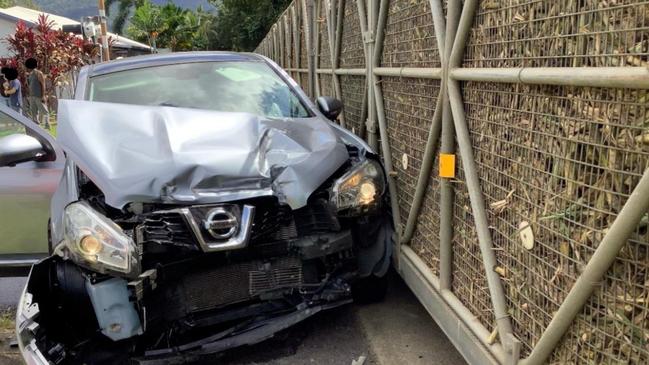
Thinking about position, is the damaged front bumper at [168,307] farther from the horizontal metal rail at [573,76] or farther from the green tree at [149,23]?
the green tree at [149,23]

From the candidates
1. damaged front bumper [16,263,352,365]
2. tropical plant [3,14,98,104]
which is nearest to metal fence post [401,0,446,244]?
damaged front bumper [16,263,352,365]

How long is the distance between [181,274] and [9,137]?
6.14ft

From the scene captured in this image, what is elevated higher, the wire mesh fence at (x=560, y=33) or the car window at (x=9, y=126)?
the wire mesh fence at (x=560, y=33)

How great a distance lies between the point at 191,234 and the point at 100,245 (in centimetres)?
46

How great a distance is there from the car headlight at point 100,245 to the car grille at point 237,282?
0.38m

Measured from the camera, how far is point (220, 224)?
3082mm

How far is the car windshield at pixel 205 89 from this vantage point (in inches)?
174

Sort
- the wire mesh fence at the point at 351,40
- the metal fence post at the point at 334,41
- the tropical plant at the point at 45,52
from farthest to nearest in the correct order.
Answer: the tropical plant at the point at 45,52
the metal fence post at the point at 334,41
the wire mesh fence at the point at 351,40

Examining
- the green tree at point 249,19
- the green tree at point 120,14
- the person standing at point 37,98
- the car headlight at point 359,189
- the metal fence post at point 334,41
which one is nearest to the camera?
the car headlight at point 359,189

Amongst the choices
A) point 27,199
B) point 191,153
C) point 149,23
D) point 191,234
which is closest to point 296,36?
point 27,199

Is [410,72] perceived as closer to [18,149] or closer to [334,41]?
[18,149]

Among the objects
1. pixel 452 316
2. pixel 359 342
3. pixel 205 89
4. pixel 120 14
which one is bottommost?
pixel 359 342

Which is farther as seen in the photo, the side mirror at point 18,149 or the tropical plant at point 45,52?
the tropical plant at point 45,52

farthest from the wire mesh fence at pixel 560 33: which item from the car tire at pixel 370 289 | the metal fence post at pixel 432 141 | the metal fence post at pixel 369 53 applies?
the metal fence post at pixel 369 53
